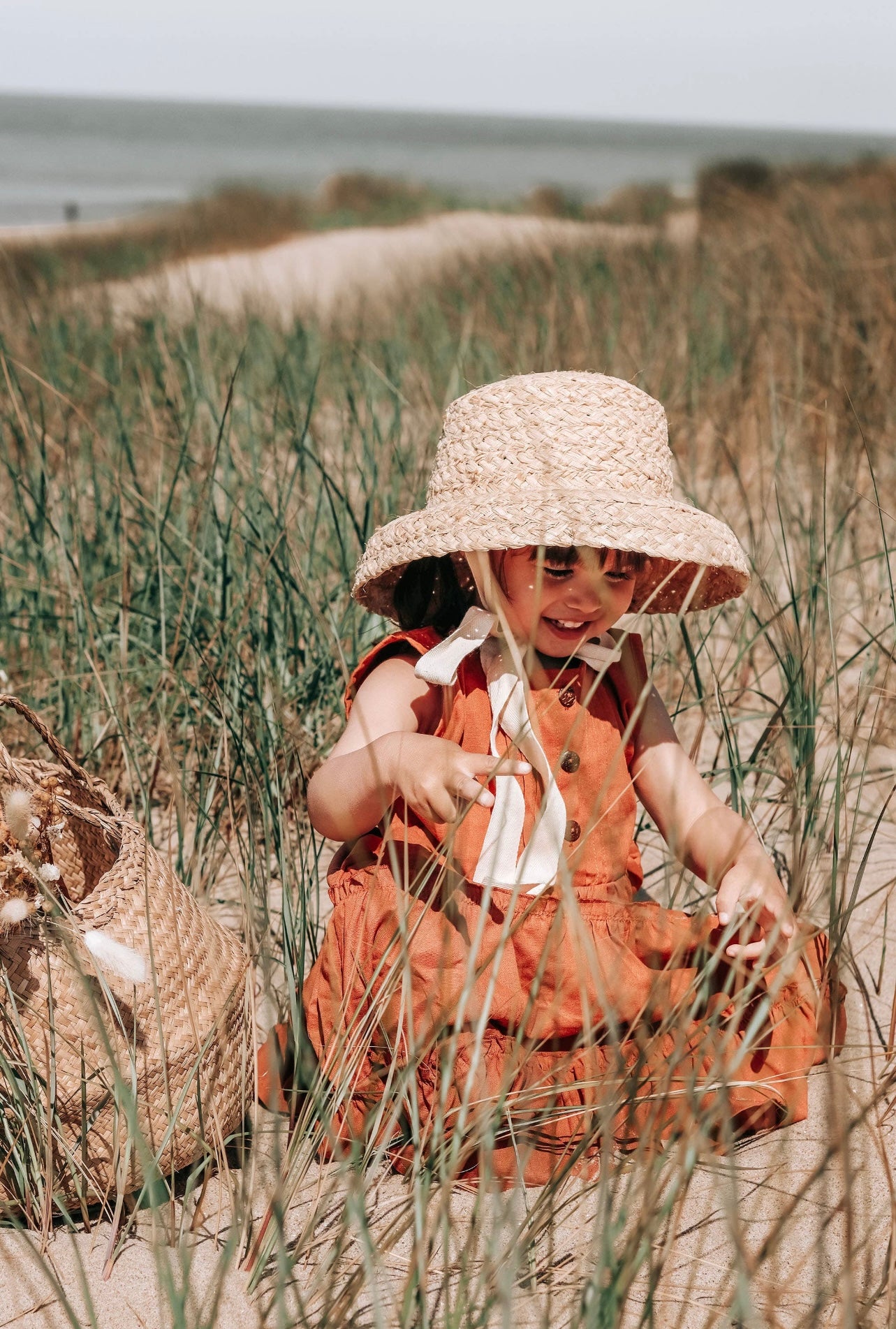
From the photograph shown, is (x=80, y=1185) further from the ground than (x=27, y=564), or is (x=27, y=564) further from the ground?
(x=27, y=564)

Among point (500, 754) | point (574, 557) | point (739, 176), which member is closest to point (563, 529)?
point (574, 557)

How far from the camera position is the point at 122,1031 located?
4.10 ft

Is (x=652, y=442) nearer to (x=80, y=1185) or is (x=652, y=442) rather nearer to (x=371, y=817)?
(x=371, y=817)

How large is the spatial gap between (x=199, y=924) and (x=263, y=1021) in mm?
270

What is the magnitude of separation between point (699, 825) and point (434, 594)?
0.45 meters

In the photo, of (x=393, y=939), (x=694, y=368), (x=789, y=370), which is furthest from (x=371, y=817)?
(x=789, y=370)

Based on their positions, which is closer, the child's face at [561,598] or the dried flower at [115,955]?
the dried flower at [115,955]

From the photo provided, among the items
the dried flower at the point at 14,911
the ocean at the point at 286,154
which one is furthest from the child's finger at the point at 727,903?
the ocean at the point at 286,154

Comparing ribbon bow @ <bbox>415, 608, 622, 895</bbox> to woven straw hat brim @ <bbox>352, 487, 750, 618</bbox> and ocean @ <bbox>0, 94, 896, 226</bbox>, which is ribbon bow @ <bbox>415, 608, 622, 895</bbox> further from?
ocean @ <bbox>0, 94, 896, 226</bbox>

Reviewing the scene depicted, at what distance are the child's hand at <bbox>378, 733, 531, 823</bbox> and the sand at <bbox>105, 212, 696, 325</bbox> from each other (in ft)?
6.80

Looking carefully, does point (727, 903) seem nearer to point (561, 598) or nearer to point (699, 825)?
point (699, 825)

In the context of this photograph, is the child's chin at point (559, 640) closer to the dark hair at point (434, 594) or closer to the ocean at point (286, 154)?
the dark hair at point (434, 594)

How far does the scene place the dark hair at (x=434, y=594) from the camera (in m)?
1.62

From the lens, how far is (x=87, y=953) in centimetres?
127
